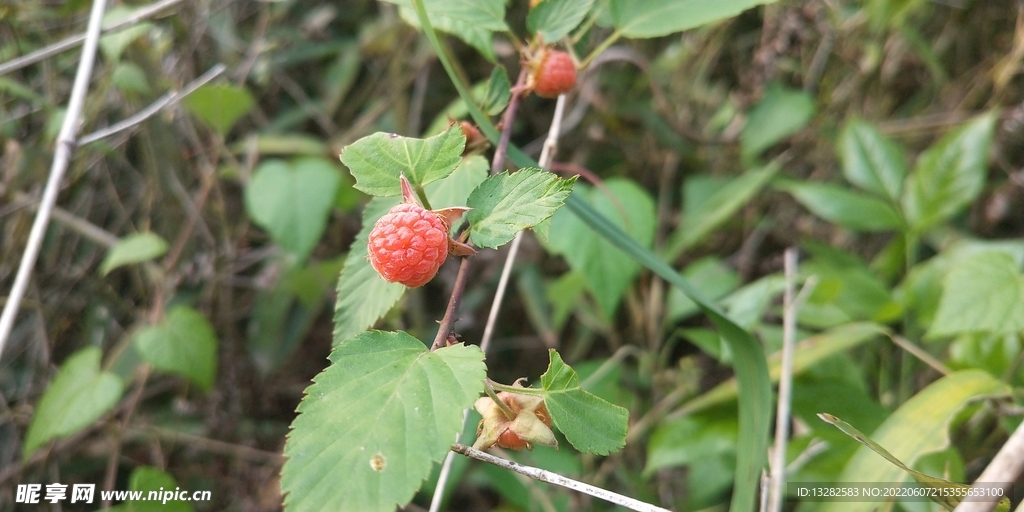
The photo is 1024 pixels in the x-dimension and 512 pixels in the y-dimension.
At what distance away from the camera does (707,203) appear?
4.09ft

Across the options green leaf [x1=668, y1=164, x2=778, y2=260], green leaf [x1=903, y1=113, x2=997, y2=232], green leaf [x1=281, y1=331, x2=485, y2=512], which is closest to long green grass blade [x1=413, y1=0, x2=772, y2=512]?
green leaf [x1=281, y1=331, x2=485, y2=512]

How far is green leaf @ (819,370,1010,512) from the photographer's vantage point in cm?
71

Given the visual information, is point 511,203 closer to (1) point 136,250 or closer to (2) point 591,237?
(2) point 591,237

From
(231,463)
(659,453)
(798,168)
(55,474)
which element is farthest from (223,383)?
(798,168)

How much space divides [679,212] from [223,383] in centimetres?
100

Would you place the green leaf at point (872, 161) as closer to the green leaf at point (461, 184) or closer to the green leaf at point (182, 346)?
the green leaf at point (461, 184)

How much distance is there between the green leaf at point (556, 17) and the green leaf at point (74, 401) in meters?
0.78

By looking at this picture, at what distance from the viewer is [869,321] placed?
955 millimetres

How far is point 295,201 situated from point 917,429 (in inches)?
35.4

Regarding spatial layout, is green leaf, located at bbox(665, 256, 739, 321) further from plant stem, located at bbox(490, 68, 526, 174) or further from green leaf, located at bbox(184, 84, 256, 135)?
green leaf, located at bbox(184, 84, 256, 135)

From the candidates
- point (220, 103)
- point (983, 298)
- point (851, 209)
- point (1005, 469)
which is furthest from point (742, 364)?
point (220, 103)

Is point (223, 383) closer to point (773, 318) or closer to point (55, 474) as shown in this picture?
point (55, 474)

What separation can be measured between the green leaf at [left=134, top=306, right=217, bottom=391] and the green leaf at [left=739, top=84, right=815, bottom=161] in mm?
1082

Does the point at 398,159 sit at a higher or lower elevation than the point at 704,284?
higher
